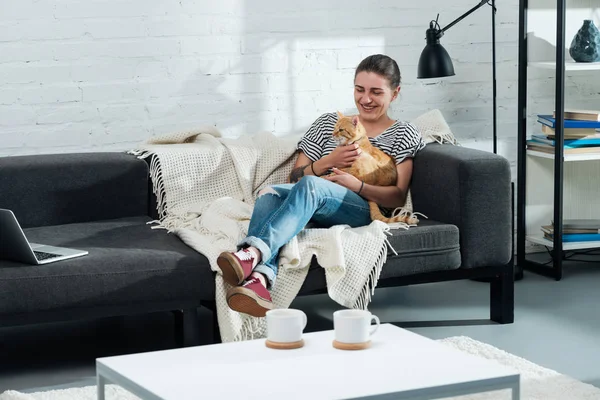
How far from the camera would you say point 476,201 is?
359cm

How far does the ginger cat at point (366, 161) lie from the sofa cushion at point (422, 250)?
0.35 feet

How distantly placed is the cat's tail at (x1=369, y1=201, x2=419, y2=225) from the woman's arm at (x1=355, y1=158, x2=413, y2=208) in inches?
1.3

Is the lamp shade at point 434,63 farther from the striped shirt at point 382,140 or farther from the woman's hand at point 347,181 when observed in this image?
the woman's hand at point 347,181

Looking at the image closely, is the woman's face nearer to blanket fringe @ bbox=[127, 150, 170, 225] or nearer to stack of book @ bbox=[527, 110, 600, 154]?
blanket fringe @ bbox=[127, 150, 170, 225]

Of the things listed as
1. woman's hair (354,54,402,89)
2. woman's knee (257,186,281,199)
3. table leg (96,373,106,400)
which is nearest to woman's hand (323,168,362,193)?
woman's knee (257,186,281,199)

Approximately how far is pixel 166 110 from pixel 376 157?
3.52 feet

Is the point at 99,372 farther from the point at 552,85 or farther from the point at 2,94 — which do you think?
the point at 552,85

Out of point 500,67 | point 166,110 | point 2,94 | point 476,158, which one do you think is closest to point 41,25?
point 2,94

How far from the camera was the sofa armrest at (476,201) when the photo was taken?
3.58 metres

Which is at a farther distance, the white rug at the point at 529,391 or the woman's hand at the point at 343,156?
the woman's hand at the point at 343,156

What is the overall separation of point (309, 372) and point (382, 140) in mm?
1884

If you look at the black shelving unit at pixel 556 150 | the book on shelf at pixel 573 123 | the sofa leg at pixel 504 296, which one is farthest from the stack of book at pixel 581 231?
the sofa leg at pixel 504 296

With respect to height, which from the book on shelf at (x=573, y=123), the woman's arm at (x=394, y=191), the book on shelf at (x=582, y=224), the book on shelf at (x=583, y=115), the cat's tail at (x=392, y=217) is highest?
the book on shelf at (x=583, y=115)

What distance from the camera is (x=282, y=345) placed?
7.39 feet
